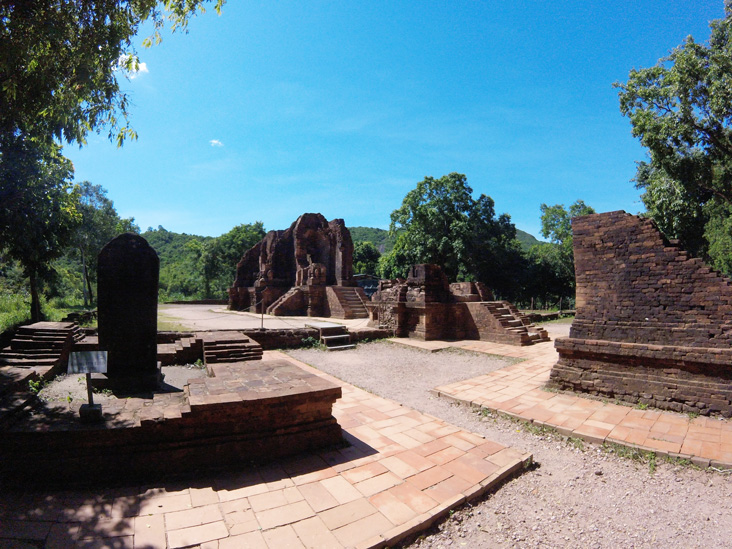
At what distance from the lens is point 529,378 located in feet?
24.1

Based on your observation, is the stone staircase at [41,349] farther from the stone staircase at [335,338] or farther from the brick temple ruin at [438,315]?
the brick temple ruin at [438,315]

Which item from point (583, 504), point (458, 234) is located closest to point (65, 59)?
point (583, 504)

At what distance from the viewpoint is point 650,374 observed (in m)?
5.66

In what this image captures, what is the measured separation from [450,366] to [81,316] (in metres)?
14.6

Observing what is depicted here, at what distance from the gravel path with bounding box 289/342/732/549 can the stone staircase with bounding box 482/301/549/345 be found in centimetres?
720

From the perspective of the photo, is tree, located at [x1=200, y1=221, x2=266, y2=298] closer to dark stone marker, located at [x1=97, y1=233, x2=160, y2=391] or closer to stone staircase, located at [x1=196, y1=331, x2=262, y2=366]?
stone staircase, located at [x1=196, y1=331, x2=262, y2=366]

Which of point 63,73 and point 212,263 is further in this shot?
point 212,263

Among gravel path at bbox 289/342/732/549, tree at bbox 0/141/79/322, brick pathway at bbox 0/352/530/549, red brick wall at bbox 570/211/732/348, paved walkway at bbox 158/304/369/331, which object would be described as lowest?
gravel path at bbox 289/342/732/549

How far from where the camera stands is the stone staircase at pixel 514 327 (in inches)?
461

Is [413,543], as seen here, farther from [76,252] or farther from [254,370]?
[76,252]

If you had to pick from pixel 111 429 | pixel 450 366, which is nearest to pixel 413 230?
pixel 450 366

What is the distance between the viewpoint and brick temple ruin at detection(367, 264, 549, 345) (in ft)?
40.5

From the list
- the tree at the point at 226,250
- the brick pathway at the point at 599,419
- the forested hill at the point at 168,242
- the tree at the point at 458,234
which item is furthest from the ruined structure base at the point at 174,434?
the forested hill at the point at 168,242

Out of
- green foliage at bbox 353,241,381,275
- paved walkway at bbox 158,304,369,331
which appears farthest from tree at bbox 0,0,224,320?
green foliage at bbox 353,241,381,275
